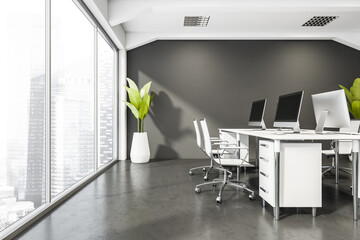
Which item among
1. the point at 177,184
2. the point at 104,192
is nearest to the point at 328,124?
the point at 177,184

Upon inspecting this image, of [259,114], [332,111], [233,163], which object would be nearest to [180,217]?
[233,163]

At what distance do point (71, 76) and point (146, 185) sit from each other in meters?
2.00

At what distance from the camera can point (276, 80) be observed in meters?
6.77

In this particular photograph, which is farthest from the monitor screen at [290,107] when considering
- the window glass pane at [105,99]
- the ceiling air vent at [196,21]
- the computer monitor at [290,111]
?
the window glass pane at [105,99]

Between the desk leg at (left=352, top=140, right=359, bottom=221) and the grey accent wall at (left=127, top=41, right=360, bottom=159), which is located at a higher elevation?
the grey accent wall at (left=127, top=41, right=360, bottom=159)

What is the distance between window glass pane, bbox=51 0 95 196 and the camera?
3.16 meters

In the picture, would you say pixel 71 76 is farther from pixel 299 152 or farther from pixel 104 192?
pixel 299 152

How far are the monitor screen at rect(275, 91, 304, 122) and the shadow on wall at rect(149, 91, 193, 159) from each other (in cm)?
332

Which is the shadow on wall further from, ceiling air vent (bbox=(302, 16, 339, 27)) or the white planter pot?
ceiling air vent (bbox=(302, 16, 339, 27))

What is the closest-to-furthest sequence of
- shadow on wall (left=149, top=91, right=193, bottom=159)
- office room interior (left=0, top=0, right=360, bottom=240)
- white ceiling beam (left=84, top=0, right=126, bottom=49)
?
office room interior (left=0, top=0, right=360, bottom=240) < white ceiling beam (left=84, top=0, right=126, bottom=49) < shadow on wall (left=149, top=91, right=193, bottom=159)

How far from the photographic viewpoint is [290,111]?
3.37m

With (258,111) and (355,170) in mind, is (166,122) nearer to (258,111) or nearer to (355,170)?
(258,111)

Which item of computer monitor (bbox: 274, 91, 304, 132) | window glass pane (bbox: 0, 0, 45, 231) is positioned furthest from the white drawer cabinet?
window glass pane (bbox: 0, 0, 45, 231)

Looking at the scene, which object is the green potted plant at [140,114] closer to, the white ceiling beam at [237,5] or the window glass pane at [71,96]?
the window glass pane at [71,96]
